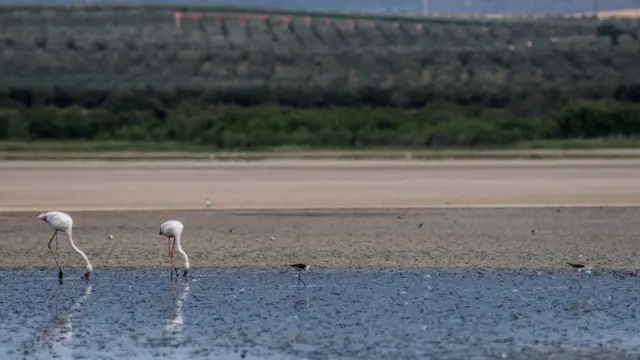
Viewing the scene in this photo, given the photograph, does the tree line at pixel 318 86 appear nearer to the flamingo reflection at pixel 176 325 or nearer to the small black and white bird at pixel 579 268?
the small black and white bird at pixel 579 268

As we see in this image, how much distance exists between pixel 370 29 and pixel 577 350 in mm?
40211

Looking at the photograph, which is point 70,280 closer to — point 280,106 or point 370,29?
point 280,106

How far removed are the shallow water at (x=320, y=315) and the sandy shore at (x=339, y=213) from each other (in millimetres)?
1088

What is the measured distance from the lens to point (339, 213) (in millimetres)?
20781

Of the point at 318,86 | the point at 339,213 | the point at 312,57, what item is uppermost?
the point at 312,57

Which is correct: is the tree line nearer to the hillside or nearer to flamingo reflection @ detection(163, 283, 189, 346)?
the hillside

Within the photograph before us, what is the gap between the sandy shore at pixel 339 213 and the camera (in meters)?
16.1

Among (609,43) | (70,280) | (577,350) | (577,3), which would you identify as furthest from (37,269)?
(577,3)

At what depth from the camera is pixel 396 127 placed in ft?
129

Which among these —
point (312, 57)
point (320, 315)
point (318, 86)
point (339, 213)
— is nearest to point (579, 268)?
point (320, 315)

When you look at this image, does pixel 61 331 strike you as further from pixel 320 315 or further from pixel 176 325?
pixel 320 315

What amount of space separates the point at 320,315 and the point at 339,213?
860cm

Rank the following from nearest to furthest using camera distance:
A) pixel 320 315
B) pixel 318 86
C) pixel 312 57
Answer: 1. pixel 320 315
2. pixel 318 86
3. pixel 312 57

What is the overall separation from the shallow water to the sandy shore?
3.57 ft
